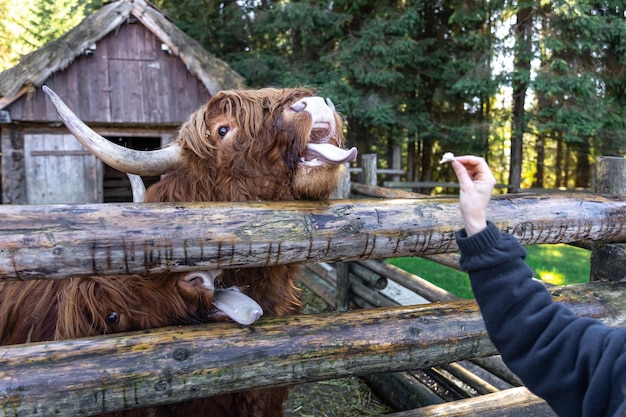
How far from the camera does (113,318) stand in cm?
190

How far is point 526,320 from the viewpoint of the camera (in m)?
1.08

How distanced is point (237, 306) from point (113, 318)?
530 millimetres

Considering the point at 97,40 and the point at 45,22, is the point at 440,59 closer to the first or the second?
the point at 97,40

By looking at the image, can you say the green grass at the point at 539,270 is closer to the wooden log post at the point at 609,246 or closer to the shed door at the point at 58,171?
the wooden log post at the point at 609,246

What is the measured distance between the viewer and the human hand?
1.14 m

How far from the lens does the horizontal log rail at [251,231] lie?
1.46m

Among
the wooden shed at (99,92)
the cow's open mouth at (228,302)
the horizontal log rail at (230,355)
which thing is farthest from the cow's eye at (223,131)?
the wooden shed at (99,92)

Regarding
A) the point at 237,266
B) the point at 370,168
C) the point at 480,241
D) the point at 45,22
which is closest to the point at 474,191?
the point at 480,241

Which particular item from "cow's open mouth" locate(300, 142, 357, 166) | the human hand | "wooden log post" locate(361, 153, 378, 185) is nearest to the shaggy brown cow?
"cow's open mouth" locate(300, 142, 357, 166)

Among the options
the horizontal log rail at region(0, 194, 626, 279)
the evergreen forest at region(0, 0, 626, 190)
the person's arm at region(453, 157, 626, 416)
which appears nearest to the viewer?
the person's arm at region(453, 157, 626, 416)

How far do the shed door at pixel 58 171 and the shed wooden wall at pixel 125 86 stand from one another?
2.18 ft

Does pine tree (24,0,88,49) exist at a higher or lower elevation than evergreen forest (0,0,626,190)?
higher

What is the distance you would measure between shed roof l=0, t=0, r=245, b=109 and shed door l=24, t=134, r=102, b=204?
1.16 meters

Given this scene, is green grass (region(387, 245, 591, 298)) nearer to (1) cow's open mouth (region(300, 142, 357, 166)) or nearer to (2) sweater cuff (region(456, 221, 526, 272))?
(1) cow's open mouth (region(300, 142, 357, 166))
